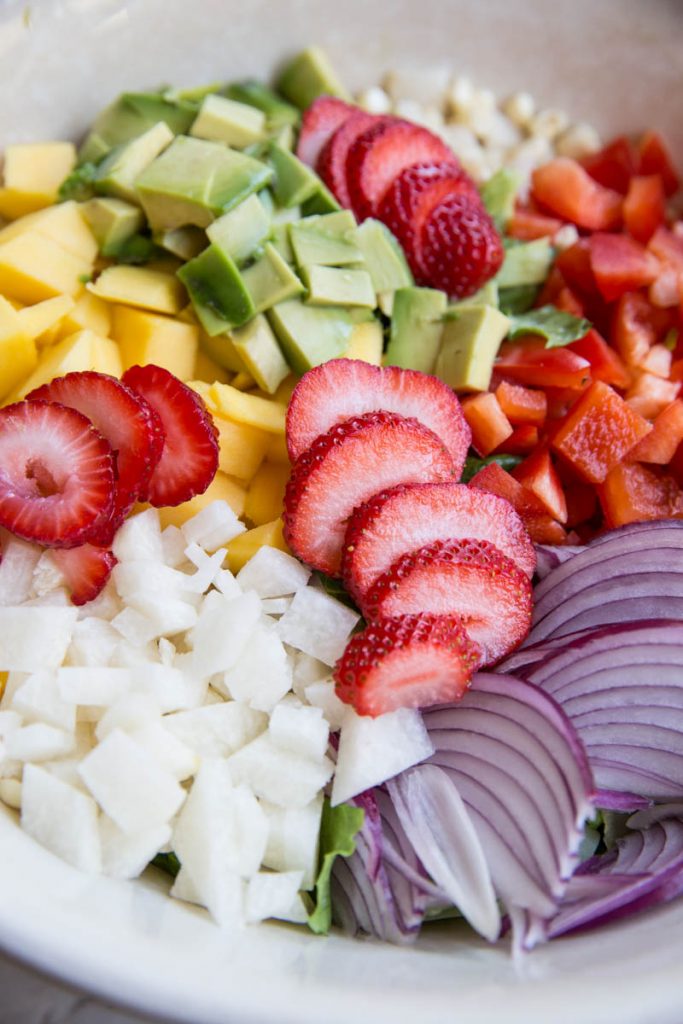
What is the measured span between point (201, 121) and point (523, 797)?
1487mm

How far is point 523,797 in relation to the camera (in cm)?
139

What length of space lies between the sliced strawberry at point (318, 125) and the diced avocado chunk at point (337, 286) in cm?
37

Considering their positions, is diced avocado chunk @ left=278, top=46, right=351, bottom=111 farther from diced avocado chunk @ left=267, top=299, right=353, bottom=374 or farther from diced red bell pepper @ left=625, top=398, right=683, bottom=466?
diced red bell pepper @ left=625, top=398, right=683, bottom=466

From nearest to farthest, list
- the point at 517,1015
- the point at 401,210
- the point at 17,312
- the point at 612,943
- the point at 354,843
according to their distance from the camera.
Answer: the point at 517,1015
the point at 612,943
the point at 354,843
the point at 17,312
the point at 401,210

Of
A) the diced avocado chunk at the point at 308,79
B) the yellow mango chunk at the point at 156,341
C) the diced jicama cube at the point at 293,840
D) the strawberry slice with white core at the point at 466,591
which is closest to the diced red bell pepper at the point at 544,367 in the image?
the strawberry slice with white core at the point at 466,591

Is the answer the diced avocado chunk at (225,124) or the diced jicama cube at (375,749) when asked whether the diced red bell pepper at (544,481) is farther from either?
the diced avocado chunk at (225,124)

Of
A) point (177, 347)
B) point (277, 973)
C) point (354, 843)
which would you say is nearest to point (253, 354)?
point (177, 347)

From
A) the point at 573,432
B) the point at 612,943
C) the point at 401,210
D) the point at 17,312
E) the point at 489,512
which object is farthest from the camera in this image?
the point at 401,210

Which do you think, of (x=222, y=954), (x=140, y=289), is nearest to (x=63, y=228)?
(x=140, y=289)

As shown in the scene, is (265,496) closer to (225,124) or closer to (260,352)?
(260,352)

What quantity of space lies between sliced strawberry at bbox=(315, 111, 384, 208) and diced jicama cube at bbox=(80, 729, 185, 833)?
1271 mm

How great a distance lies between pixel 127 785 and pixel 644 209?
1.80 m

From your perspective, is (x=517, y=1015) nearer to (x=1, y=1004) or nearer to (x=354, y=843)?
(x=354, y=843)

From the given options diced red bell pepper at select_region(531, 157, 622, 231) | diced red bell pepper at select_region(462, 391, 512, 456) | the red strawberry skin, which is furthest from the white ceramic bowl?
diced red bell pepper at select_region(531, 157, 622, 231)
